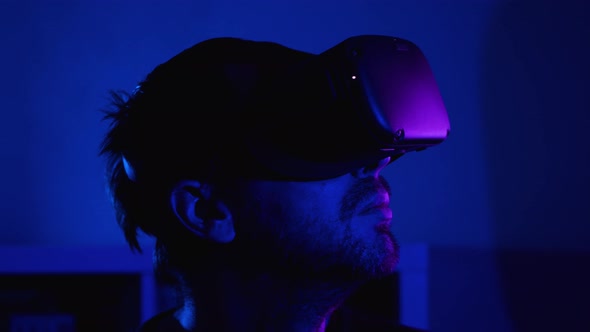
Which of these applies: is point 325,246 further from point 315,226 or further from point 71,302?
point 71,302

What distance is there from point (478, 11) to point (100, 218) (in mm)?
1168

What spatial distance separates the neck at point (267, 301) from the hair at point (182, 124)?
7 centimetres

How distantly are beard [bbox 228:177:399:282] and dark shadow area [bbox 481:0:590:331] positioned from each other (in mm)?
835

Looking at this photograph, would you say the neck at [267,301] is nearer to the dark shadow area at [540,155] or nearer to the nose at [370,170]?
the nose at [370,170]

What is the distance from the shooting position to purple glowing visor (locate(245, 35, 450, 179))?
0.67 metres

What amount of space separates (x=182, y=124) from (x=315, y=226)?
0.85 ft

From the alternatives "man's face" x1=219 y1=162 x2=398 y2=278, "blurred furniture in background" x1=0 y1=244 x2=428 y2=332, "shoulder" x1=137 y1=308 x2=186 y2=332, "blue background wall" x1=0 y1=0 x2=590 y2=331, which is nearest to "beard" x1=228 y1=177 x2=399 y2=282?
"man's face" x1=219 y1=162 x2=398 y2=278

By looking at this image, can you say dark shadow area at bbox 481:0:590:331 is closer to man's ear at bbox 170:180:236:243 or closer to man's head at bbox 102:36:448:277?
man's head at bbox 102:36:448:277

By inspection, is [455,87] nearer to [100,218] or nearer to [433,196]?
[433,196]

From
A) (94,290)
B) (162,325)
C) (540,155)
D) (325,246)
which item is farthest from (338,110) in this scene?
(540,155)

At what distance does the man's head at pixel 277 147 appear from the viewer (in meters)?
0.68

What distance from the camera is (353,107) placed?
0.67 meters

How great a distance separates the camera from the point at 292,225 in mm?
823

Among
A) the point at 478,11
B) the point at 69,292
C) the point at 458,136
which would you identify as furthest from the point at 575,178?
the point at 69,292
